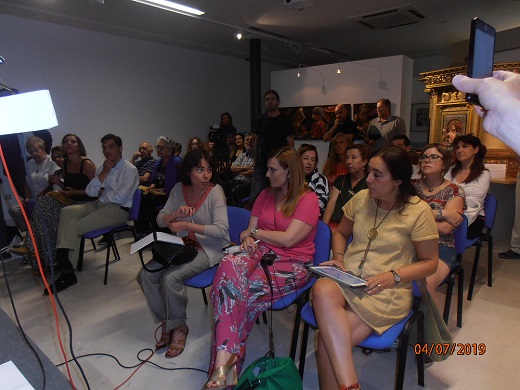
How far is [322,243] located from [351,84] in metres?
5.79

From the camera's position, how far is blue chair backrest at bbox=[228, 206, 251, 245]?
2523 millimetres

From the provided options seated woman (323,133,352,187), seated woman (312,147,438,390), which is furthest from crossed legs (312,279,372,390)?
seated woman (323,133,352,187)

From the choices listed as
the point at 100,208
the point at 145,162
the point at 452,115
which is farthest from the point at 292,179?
the point at 452,115

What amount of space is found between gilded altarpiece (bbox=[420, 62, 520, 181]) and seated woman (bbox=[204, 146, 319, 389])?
3805 mm

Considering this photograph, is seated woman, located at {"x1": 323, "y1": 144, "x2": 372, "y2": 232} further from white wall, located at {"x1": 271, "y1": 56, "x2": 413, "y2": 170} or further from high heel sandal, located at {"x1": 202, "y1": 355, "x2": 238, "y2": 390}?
white wall, located at {"x1": 271, "y1": 56, "x2": 413, "y2": 170}

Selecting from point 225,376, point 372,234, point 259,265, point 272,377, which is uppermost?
point 372,234

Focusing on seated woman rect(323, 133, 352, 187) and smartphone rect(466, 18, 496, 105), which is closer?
smartphone rect(466, 18, 496, 105)

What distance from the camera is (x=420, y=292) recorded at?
1.87m

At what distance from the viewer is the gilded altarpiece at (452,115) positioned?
4855 mm

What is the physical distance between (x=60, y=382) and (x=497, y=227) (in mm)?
4912

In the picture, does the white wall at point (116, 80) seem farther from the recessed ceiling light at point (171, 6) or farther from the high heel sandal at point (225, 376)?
the high heel sandal at point (225, 376)

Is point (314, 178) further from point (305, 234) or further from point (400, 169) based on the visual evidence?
point (400, 169)

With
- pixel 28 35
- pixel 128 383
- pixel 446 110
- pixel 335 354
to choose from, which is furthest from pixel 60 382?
pixel 28 35

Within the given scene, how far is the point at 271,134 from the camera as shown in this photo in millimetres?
4320
